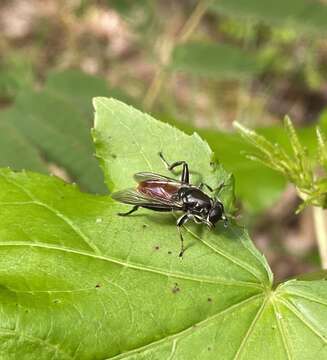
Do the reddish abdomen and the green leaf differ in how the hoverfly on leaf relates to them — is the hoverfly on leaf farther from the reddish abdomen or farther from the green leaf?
the green leaf

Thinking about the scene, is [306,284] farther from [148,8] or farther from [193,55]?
[148,8]

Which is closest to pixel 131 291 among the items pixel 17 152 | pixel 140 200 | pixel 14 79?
pixel 140 200

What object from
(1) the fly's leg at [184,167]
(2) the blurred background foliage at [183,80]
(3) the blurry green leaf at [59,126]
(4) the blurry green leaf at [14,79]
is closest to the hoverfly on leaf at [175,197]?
(1) the fly's leg at [184,167]

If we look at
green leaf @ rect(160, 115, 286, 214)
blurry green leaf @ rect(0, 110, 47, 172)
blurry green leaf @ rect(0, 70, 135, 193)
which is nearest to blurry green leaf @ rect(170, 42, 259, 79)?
blurry green leaf @ rect(0, 70, 135, 193)

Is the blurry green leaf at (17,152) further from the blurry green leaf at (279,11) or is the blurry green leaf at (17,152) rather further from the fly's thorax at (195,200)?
the blurry green leaf at (279,11)

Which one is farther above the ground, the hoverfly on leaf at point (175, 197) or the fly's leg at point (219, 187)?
the fly's leg at point (219, 187)

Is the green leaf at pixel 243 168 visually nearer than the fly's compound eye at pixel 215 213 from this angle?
No

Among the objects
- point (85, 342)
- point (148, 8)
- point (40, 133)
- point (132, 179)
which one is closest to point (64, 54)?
point (148, 8)

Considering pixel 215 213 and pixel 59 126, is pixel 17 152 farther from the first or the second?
pixel 215 213
